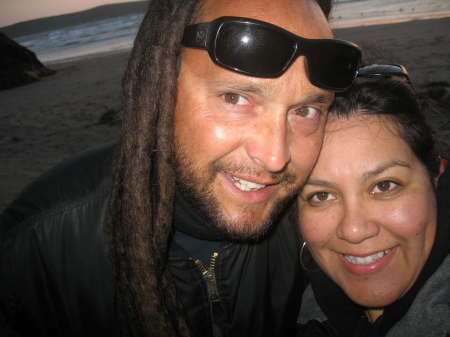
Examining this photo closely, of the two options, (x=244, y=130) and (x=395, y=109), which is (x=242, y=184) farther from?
(x=395, y=109)

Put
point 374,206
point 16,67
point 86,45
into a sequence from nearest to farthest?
point 374,206 < point 16,67 < point 86,45

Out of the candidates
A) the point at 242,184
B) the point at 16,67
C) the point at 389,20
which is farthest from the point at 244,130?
the point at 16,67

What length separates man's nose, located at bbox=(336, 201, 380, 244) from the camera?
178 centimetres

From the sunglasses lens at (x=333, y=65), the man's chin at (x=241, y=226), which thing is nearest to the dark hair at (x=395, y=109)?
the sunglasses lens at (x=333, y=65)

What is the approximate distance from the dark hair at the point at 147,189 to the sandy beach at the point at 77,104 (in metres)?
2.56

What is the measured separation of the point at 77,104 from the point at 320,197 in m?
10.6

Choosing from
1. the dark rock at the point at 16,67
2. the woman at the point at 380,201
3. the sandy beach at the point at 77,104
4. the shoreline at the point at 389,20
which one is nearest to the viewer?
the woman at the point at 380,201

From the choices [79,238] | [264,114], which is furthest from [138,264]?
[264,114]

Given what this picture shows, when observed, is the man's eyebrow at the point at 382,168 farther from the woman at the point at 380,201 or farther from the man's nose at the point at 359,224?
the man's nose at the point at 359,224

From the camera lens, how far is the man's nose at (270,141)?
155cm

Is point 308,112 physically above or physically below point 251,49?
below

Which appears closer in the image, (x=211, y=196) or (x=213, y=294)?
(x=211, y=196)

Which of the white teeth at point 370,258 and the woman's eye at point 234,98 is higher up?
the woman's eye at point 234,98

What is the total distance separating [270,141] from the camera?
1.57 m
